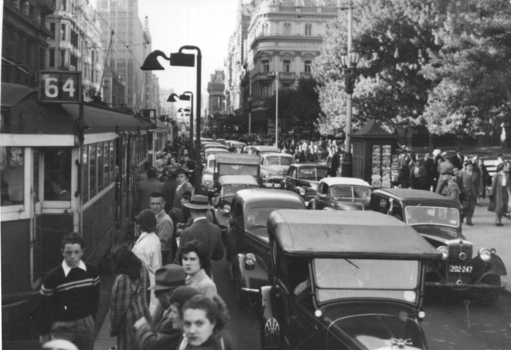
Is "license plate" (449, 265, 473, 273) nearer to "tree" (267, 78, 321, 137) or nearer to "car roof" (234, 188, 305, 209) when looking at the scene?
"car roof" (234, 188, 305, 209)

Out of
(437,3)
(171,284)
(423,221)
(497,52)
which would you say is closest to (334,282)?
(171,284)

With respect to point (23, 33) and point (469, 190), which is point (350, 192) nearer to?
point (469, 190)

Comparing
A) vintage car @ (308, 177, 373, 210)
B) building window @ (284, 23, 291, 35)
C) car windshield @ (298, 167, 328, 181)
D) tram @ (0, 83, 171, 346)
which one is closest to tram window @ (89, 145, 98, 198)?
tram @ (0, 83, 171, 346)

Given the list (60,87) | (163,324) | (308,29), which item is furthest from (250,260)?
(308,29)

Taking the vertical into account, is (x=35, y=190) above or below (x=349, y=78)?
below

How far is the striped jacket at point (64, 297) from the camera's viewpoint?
571cm

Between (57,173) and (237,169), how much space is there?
13.3 meters

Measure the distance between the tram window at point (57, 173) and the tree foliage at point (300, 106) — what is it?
55.5 meters

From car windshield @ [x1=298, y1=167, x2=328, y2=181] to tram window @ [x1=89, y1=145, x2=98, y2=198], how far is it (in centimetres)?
1280

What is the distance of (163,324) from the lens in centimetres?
456

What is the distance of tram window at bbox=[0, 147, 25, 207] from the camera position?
757cm

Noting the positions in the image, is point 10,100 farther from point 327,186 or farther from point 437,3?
point 437,3

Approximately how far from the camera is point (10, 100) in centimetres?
759

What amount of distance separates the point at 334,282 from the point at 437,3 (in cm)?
3441
